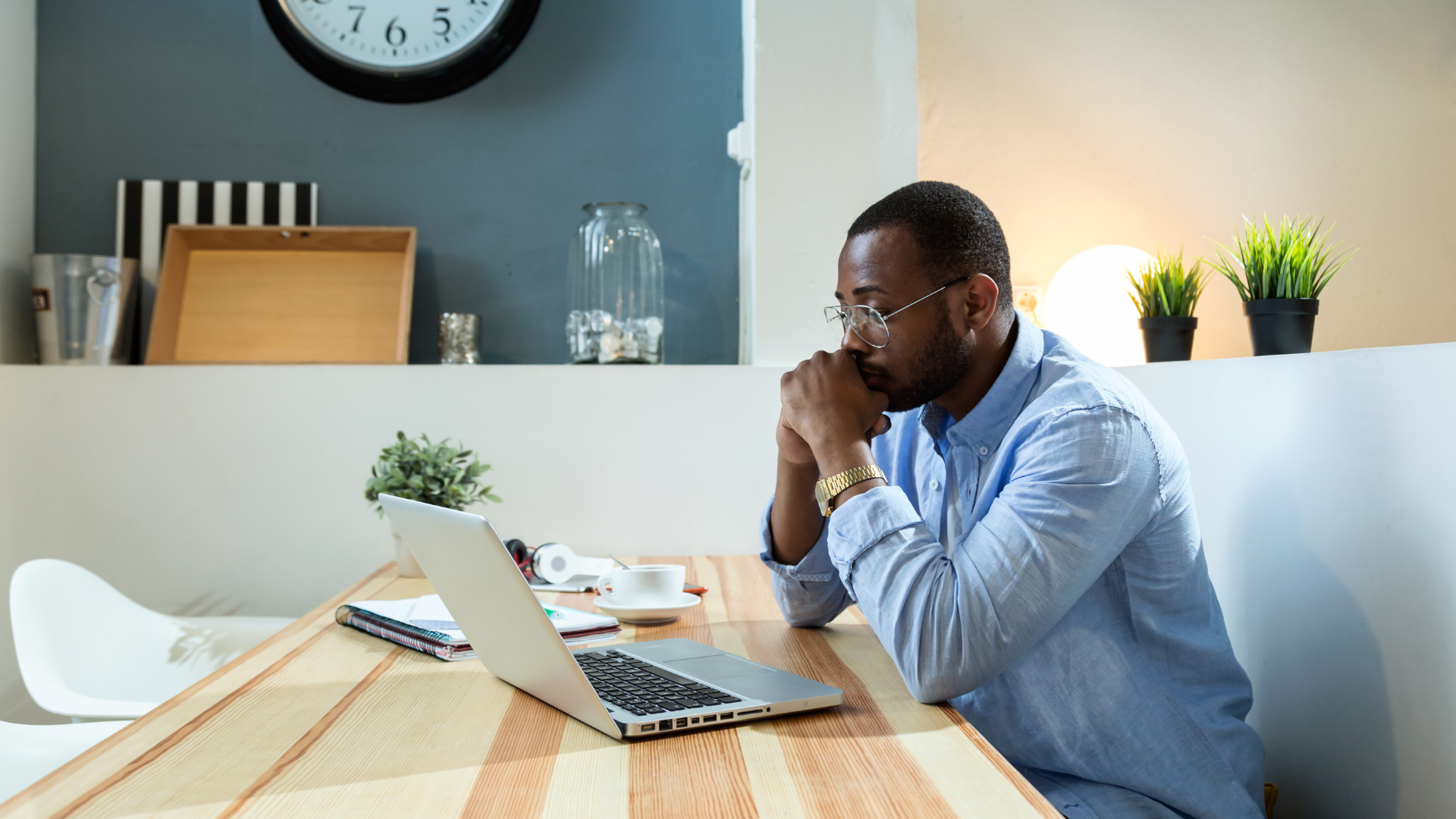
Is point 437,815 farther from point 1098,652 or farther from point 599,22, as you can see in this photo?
point 599,22

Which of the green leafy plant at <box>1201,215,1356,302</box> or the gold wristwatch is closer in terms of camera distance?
the gold wristwatch

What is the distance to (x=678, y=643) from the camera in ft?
3.47

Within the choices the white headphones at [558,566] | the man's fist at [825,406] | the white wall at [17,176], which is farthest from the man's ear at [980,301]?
the white wall at [17,176]

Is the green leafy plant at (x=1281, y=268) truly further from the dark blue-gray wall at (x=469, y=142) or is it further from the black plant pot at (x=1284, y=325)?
the dark blue-gray wall at (x=469, y=142)

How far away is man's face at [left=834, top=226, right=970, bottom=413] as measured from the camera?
1084mm

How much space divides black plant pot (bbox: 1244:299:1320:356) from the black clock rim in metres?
1.76

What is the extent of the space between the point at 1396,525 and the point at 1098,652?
35cm

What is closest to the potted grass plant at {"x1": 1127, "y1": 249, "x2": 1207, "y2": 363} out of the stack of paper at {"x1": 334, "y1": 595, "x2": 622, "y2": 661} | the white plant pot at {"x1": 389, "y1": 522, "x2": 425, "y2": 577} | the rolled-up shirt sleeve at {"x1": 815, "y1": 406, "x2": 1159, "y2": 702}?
the rolled-up shirt sleeve at {"x1": 815, "y1": 406, "x2": 1159, "y2": 702}

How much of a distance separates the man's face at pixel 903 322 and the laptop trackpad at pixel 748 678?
1.20ft

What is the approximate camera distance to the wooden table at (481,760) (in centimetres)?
63

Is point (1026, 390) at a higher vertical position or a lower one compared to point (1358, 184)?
lower

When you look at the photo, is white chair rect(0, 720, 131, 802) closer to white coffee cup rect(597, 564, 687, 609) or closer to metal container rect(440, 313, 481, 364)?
white coffee cup rect(597, 564, 687, 609)

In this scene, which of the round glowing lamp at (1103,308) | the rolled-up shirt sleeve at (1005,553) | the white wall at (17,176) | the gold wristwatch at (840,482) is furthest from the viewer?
the white wall at (17,176)

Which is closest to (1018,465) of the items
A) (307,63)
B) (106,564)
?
(106,564)
